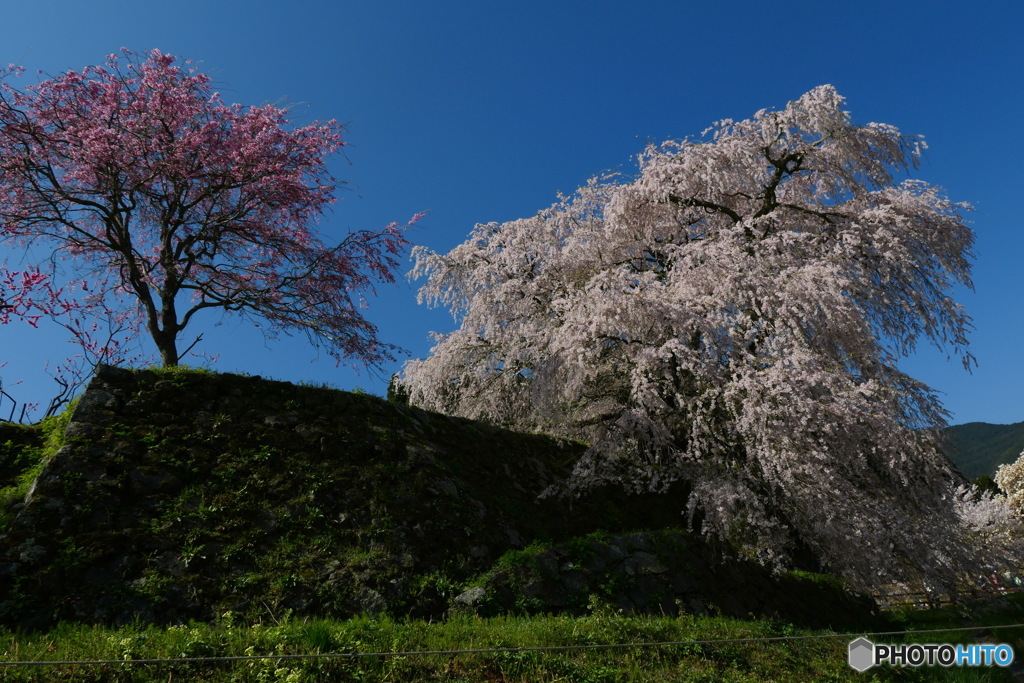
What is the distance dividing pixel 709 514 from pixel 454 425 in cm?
464

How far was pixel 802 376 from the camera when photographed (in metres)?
9.02

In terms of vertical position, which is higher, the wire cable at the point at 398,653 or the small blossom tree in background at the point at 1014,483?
the small blossom tree in background at the point at 1014,483

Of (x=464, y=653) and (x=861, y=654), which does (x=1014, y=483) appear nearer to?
(x=861, y=654)

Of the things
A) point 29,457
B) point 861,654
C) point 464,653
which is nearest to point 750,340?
point 861,654

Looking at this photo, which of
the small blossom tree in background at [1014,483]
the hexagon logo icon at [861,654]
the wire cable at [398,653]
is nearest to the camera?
the wire cable at [398,653]

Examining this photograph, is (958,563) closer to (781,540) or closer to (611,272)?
(781,540)

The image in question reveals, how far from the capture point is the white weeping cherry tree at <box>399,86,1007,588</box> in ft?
30.5

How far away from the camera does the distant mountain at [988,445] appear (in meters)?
117

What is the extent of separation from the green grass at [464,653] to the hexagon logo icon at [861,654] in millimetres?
102

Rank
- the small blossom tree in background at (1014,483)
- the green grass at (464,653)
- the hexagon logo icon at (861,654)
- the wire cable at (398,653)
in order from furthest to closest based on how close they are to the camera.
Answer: the small blossom tree in background at (1014,483), the hexagon logo icon at (861,654), the green grass at (464,653), the wire cable at (398,653)

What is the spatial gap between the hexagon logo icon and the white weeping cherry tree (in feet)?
6.17

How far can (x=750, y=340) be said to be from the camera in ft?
35.6

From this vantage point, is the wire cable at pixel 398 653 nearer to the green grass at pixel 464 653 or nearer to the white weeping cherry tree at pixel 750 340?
the green grass at pixel 464 653

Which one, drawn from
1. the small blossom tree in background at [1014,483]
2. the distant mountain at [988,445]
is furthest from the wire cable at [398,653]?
the distant mountain at [988,445]
